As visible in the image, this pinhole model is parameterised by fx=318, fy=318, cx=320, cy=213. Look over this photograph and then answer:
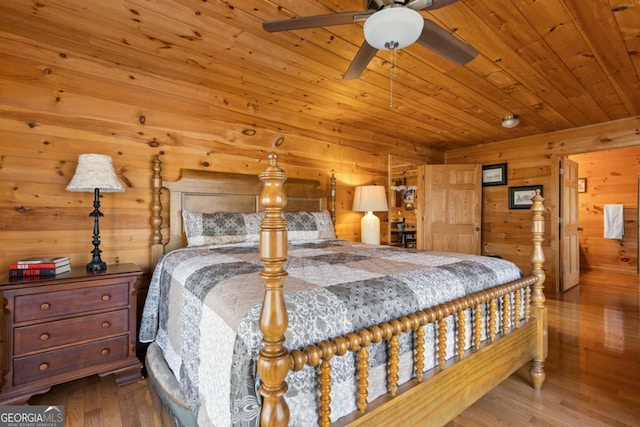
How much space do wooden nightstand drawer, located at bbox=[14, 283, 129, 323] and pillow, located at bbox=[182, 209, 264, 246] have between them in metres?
0.62

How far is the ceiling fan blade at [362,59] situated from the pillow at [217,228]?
1442mm

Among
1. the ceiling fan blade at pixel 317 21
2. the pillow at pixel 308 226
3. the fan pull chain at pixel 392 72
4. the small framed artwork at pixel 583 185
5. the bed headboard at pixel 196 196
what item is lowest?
the pillow at pixel 308 226

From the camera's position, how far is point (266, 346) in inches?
34.0

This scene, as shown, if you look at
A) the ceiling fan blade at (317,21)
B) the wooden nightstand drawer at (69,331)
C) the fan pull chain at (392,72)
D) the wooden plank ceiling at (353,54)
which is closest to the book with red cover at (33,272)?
the wooden nightstand drawer at (69,331)

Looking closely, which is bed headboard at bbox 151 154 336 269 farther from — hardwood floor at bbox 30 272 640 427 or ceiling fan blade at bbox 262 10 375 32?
ceiling fan blade at bbox 262 10 375 32

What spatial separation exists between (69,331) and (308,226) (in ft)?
6.30

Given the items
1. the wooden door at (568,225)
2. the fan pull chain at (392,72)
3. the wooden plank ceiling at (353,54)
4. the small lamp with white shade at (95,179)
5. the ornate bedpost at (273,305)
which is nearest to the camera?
the ornate bedpost at (273,305)

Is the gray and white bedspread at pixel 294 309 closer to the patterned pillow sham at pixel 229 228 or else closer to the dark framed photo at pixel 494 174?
the patterned pillow sham at pixel 229 228

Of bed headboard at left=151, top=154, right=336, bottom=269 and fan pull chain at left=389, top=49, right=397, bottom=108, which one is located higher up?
fan pull chain at left=389, top=49, right=397, bottom=108

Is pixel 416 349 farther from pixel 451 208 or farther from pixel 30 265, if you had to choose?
pixel 451 208

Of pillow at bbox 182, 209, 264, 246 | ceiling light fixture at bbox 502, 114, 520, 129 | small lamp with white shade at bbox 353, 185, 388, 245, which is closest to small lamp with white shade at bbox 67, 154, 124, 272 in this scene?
pillow at bbox 182, 209, 264, 246

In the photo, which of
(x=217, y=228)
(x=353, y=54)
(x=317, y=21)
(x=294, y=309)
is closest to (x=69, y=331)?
(x=217, y=228)

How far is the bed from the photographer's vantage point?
91cm

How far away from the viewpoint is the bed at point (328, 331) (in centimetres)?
91
